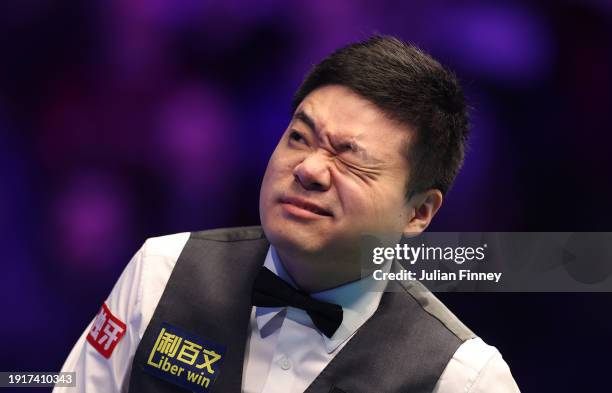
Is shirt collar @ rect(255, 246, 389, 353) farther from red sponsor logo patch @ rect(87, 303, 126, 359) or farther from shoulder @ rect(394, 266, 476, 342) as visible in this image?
red sponsor logo patch @ rect(87, 303, 126, 359)

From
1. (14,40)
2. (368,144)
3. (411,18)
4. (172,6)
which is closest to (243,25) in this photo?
(172,6)

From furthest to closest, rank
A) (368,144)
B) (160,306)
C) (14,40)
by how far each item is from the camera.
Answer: (14,40) → (160,306) → (368,144)

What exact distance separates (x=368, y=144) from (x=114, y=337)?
0.82m

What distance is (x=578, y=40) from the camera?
2627 mm

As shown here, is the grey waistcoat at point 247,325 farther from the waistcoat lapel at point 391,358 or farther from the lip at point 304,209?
the lip at point 304,209

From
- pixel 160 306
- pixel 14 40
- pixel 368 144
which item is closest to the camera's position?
pixel 368 144

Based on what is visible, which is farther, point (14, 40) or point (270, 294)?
point (14, 40)

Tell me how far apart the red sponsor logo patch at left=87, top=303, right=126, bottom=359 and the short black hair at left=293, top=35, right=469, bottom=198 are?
75 centimetres

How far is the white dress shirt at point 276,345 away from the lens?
6.28ft

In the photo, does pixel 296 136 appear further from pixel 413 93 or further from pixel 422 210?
pixel 422 210

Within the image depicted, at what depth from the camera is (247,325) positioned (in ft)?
6.46

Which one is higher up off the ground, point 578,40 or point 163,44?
point 578,40

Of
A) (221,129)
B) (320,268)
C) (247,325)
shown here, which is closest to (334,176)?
(320,268)

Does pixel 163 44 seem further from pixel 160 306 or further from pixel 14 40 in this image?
pixel 160 306
